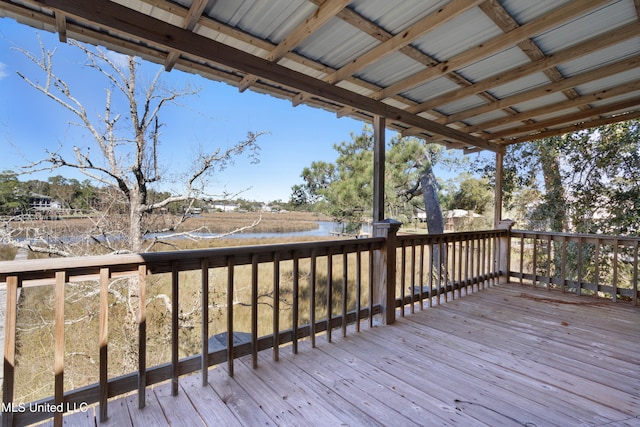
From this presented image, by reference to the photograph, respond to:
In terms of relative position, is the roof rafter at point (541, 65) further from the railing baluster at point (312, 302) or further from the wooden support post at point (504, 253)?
the wooden support post at point (504, 253)

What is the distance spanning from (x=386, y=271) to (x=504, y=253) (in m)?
3.05

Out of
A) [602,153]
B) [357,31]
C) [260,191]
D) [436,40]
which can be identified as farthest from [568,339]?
[260,191]

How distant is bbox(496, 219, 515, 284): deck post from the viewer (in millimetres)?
4930

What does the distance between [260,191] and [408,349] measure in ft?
21.0

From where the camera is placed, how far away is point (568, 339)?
2.69 metres

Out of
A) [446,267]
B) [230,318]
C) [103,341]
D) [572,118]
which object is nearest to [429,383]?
[230,318]

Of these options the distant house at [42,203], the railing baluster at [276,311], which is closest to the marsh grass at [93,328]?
the distant house at [42,203]

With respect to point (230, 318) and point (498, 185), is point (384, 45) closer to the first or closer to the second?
point (230, 318)

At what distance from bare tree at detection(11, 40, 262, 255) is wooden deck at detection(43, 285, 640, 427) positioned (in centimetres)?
556

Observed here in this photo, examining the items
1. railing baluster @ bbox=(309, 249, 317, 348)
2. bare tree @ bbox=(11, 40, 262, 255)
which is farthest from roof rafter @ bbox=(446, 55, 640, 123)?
bare tree @ bbox=(11, 40, 262, 255)

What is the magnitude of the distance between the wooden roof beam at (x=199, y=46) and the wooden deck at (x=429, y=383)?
2143 millimetres

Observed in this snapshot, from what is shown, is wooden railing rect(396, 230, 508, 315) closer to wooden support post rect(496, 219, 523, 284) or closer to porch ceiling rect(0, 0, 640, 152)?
wooden support post rect(496, 219, 523, 284)

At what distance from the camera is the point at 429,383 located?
195 centimetres

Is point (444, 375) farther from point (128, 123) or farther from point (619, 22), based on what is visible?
point (128, 123)
